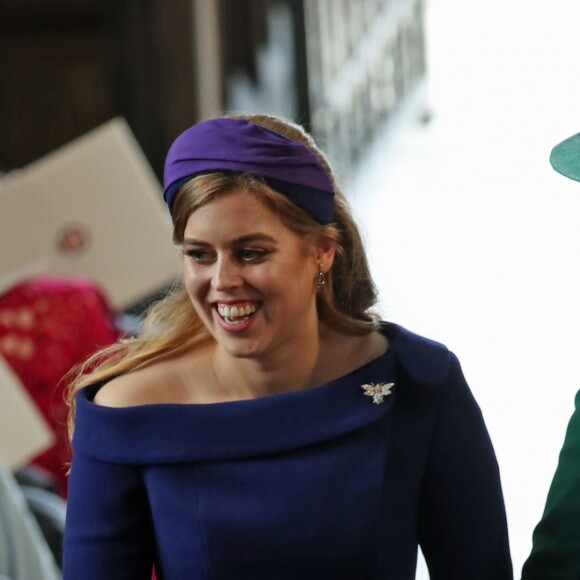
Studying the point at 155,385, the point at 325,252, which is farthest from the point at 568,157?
the point at 155,385

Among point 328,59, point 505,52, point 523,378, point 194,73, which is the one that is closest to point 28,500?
point 523,378

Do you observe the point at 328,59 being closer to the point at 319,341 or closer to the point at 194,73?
the point at 194,73

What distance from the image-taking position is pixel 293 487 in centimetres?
165

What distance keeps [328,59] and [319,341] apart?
5.08 metres

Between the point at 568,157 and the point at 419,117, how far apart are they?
246 inches

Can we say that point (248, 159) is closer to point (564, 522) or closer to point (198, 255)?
point (198, 255)

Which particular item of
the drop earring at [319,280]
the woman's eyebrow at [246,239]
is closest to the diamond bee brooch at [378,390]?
the drop earring at [319,280]

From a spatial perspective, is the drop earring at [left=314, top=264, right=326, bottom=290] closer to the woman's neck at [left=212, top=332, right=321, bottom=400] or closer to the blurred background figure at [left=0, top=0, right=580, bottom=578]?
the woman's neck at [left=212, top=332, right=321, bottom=400]

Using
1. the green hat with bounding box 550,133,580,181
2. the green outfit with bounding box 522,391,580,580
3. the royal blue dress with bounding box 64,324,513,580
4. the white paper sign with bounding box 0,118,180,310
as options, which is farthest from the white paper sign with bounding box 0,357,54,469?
the green hat with bounding box 550,133,580,181

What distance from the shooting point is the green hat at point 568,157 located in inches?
61.7

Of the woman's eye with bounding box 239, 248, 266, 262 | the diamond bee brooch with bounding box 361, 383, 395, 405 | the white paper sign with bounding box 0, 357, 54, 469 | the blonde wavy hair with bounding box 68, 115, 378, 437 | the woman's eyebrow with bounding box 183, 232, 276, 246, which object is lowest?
the white paper sign with bounding box 0, 357, 54, 469

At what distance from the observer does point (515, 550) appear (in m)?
3.83

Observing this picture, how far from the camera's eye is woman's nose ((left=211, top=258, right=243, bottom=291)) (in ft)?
5.20

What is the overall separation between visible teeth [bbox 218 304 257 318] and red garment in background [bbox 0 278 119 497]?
179 cm
